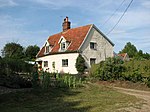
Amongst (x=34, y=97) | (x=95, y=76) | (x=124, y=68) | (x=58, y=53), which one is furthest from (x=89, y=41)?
(x=34, y=97)

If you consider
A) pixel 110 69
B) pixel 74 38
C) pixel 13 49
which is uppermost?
pixel 13 49

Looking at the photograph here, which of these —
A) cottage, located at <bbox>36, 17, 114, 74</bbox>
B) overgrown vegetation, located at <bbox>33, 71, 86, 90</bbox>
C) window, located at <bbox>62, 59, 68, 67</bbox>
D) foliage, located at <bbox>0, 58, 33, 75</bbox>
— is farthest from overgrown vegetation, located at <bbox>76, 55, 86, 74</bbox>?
foliage, located at <bbox>0, 58, 33, 75</bbox>

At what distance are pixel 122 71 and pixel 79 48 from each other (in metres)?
14.3

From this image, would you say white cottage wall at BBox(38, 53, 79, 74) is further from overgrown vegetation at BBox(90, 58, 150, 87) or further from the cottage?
overgrown vegetation at BBox(90, 58, 150, 87)

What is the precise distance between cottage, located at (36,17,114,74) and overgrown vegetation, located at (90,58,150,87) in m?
10.7

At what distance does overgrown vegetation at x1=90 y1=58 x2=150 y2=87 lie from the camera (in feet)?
66.3

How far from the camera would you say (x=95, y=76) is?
26000 millimetres

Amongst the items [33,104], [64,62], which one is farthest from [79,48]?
[33,104]

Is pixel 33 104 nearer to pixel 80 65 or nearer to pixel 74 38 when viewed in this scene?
pixel 80 65

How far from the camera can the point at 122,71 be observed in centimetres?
2292

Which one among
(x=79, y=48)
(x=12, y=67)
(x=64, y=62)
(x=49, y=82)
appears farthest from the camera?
(x=64, y=62)

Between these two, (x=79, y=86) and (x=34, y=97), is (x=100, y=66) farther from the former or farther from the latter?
(x=34, y=97)

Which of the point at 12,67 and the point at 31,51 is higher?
the point at 31,51

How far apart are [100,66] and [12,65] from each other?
11318 mm
